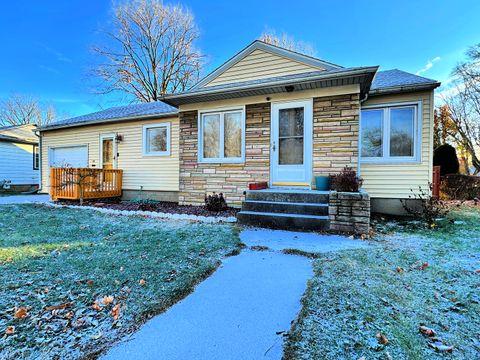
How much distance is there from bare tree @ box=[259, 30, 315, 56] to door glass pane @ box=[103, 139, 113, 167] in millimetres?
14144

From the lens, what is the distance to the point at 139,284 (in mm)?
2309

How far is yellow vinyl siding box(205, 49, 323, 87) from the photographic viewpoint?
6523 millimetres

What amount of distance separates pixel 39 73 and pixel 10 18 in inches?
364

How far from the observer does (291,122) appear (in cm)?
608

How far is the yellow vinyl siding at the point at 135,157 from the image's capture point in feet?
27.0

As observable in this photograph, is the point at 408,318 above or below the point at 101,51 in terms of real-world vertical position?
below

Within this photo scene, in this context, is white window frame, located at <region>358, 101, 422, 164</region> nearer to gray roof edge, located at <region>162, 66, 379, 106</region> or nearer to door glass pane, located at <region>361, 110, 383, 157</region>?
door glass pane, located at <region>361, 110, 383, 157</region>

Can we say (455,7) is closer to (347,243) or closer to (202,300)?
(347,243)

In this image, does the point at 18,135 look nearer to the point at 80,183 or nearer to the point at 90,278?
the point at 80,183

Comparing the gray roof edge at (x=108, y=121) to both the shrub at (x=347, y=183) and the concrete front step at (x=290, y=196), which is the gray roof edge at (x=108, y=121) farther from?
the shrub at (x=347, y=183)

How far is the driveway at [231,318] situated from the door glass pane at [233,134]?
Answer: 161 inches

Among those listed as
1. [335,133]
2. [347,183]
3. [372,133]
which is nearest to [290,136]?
[335,133]

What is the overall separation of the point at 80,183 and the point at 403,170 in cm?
901

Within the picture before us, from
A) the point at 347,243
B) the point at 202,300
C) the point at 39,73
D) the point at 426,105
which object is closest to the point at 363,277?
the point at 347,243
